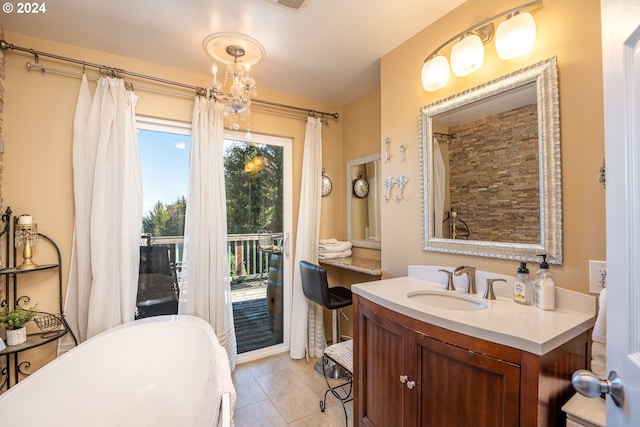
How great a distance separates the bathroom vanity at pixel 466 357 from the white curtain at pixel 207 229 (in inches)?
51.6

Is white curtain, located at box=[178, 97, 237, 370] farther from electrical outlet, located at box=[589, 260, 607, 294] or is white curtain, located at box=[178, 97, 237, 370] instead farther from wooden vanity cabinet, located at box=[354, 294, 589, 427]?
electrical outlet, located at box=[589, 260, 607, 294]

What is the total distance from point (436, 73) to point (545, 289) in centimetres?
129

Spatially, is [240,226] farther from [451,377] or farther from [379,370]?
[451,377]

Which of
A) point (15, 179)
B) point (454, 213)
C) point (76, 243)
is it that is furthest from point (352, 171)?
point (15, 179)

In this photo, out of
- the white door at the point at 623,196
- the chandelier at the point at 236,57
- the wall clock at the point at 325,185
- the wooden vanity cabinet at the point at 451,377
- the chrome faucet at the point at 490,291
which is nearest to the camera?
the white door at the point at 623,196

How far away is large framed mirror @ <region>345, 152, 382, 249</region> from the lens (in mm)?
2662

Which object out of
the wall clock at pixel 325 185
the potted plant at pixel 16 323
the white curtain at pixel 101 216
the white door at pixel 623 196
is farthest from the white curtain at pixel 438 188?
the potted plant at pixel 16 323

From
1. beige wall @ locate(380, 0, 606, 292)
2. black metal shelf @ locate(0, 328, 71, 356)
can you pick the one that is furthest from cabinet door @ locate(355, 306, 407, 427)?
black metal shelf @ locate(0, 328, 71, 356)

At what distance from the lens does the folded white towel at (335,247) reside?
281 centimetres

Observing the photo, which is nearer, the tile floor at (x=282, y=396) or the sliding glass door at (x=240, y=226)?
the tile floor at (x=282, y=396)

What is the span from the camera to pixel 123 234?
2029mm

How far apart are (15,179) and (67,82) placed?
2.46 feet

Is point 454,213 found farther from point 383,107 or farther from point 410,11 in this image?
point 410,11

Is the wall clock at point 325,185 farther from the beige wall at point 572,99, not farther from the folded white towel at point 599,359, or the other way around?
the folded white towel at point 599,359
